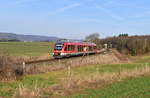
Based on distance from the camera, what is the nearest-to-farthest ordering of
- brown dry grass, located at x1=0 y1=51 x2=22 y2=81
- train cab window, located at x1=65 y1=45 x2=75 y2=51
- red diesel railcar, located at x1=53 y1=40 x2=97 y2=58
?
brown dry grass, located at x1=0 y1=51 x2=22 y2=81 < red diesel railcar, located at x1=53 y1=40 x2=97 y2=58 < train cab window, located at x1=65 y1=45 x2=75 y2=51

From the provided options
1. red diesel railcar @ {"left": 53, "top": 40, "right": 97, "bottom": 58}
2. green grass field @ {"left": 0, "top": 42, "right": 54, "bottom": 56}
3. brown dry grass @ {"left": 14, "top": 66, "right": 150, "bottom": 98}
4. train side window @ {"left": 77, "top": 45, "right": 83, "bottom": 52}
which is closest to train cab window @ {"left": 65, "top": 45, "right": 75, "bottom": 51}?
red diesel railcar @ {"left": 53, "top": 40, "right": 97, "bottom": 58}

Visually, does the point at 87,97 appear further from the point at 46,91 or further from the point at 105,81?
the point at 105,81

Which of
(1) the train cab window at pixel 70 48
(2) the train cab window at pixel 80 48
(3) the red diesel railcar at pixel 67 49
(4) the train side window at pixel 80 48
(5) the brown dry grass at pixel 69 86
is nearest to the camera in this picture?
(5) the brown dry grass at pixel 69 86

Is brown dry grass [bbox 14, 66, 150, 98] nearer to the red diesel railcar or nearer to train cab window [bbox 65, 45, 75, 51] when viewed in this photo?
the red diesel railcar

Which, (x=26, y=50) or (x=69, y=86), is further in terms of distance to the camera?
(x=26, y=50)

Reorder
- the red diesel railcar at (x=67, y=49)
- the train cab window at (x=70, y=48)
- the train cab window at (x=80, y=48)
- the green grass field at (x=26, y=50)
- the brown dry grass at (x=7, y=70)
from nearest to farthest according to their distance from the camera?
the brown dry grass at (x=7, y=70), the red diesel railcar at (x=67, y=49), the train cab window at (x=70, y=48), the train cab window at (x=80, y=48), the green grass field at (x=26, y=50)

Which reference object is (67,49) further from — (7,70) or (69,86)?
(69,86)

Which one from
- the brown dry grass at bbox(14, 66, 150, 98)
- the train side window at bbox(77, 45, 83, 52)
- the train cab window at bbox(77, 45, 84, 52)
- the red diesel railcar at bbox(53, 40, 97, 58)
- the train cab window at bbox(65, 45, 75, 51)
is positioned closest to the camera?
the brown dry grass at bbox(14, 66, 150, 98)

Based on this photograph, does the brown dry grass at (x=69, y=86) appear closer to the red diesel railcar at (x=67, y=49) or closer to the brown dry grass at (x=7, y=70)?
the brown dry grass at (x=7, y=70)

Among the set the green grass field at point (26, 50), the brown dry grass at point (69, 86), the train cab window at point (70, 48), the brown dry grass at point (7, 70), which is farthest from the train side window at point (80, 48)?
the brown dry grass at point (69, 86)

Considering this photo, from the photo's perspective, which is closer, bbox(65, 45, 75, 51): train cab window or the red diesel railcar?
the red diesel railcar

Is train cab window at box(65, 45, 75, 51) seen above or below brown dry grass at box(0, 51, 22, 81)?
above

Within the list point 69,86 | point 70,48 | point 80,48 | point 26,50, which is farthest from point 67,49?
point 26,50

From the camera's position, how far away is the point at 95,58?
→ 3903 cm
